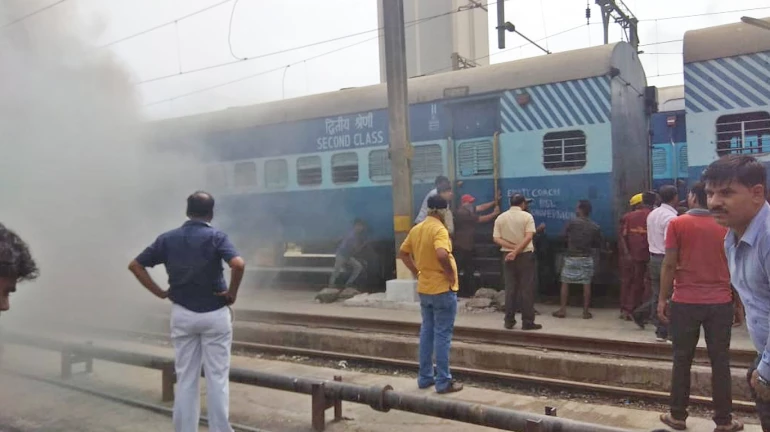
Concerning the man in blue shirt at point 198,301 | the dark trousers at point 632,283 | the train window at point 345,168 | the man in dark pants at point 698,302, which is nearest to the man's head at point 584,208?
the dark trousers at point 632,283

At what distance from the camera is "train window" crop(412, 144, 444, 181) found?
10.8m

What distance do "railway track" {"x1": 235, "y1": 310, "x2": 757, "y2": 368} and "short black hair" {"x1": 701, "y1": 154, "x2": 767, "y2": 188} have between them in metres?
3.95

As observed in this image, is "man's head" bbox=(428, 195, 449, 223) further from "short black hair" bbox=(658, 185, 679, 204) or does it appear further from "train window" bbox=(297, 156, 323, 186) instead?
"train window" bbox=(297, 156, 323, 186)

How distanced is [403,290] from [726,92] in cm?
503

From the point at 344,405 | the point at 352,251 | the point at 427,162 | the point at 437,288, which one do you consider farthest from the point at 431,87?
the point at 344,405

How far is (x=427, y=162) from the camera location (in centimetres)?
1102

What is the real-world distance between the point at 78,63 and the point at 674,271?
373 inches

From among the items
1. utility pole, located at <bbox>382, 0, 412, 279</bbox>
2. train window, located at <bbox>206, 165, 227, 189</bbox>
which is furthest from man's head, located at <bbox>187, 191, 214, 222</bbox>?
train window, located at <bbox>206, 165, 227, 189</bbox>

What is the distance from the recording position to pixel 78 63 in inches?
420

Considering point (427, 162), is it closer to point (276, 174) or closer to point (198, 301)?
point (276, 174)

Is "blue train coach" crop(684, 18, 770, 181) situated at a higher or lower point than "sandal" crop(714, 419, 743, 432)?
higher

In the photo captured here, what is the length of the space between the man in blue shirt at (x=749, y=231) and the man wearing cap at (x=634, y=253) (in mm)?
5552

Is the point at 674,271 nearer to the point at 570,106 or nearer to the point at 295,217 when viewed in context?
the point at 570,106

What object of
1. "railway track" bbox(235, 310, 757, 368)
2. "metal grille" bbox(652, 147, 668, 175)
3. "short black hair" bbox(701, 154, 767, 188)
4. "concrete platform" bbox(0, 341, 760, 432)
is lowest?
"concrete platform" bbox(0, 341, 760, 432)
